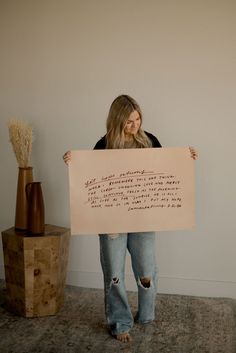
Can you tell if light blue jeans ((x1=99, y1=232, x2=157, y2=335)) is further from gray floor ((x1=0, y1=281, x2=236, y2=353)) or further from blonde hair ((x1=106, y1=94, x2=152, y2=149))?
blonde hair ((x1=106, y1=94, x2=152, y2=149))

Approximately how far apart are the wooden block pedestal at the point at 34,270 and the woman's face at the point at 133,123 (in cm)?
79

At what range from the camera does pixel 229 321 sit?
234cm

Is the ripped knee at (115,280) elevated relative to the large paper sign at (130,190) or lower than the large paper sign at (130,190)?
lower

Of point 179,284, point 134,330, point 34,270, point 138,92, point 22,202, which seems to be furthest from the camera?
point 179,284

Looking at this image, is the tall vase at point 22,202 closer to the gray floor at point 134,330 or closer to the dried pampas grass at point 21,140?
the dried pampas grass at point 21,140

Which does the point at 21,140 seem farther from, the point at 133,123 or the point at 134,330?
the point at 134,330

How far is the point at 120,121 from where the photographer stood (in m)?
2.02

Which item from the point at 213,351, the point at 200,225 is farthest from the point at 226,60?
the point at 213,351

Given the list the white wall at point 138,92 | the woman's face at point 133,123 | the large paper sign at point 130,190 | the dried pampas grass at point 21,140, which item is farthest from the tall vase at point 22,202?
the woman's face at point 133,123

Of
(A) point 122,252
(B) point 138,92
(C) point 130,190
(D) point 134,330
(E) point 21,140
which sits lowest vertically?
(D) point 134,330

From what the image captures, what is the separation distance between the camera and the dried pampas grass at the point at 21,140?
2463 mm

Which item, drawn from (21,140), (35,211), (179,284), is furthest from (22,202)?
(179,284)

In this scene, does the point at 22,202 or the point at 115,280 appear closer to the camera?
the point at 115,280

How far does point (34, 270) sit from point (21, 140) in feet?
2.62
